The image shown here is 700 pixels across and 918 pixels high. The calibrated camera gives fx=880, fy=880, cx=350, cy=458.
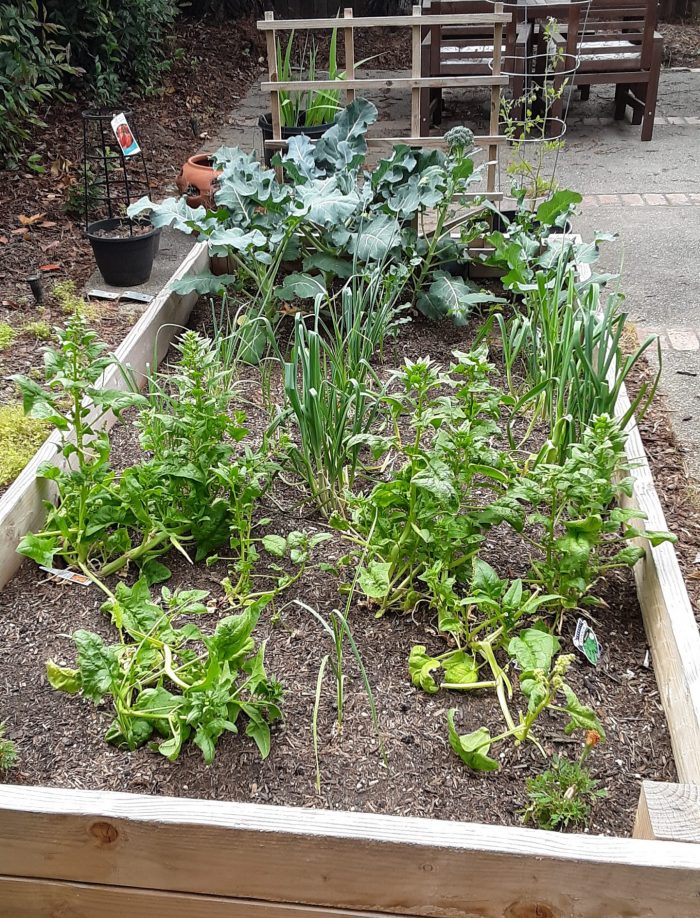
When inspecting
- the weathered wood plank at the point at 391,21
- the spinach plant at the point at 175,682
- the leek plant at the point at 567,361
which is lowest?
the spinach plant at the point at 175,682

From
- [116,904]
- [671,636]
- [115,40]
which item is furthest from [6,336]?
[115,40]

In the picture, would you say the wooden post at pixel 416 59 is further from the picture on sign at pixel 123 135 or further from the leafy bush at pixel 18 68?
the leafy bush at pixel 18 68

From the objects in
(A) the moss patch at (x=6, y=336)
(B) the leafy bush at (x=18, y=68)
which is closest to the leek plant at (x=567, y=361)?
(A) the moss patch at (x=6, y=336)

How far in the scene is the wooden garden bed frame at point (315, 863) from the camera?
145 centimetres

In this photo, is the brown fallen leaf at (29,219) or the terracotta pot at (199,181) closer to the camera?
the terracotta pot at (199,181)

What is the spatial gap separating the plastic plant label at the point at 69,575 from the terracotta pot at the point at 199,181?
279 centimetres

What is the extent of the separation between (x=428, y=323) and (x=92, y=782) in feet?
8.20

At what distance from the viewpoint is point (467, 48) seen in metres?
6.87

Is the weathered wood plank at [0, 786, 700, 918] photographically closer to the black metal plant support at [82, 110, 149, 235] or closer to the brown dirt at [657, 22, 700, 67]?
the black metal plant support at [82, 110, 149, 235]

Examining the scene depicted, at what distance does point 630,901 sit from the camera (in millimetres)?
1457

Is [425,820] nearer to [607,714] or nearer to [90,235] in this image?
[607,714]

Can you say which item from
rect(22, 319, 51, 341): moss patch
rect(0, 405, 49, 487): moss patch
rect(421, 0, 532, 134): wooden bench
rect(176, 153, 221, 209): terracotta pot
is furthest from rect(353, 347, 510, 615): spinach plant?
rect(421, 0, 532, 134): wooden bench

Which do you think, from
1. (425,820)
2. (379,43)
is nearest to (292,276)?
(425,820)

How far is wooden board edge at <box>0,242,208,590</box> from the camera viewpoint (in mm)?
2369
